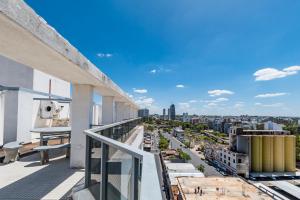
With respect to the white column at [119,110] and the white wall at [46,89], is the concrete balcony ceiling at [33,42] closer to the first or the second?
the white wall at [46,89]

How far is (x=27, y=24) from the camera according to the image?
2271 mm

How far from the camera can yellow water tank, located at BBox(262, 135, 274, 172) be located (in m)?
32.7

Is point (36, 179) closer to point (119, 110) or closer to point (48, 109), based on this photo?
point (48, 109)

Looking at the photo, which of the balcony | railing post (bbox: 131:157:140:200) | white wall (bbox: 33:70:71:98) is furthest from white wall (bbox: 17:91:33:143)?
railing post (bbox: 131:157:140:200)

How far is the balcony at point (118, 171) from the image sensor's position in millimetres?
973

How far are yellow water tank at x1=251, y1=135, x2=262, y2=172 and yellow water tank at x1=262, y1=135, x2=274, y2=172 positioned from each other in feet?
3.48

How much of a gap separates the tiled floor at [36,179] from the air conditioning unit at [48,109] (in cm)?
417

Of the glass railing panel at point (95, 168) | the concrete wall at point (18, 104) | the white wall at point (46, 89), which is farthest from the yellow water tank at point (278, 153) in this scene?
the glass railing panel at point (95, 168)

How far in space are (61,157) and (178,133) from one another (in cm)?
6466

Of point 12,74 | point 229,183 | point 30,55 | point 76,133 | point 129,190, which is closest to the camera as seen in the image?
point 129,190

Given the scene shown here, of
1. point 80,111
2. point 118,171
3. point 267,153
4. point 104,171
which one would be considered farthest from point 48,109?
point 267,153

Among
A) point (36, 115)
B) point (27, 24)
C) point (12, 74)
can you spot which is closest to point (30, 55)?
point (27, 24)

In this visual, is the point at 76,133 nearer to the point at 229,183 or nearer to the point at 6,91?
the point at 6,91

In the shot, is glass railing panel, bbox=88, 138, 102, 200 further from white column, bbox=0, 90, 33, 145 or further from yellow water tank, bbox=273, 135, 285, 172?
yellow water tank, bbox=273, 135, 285, 172
